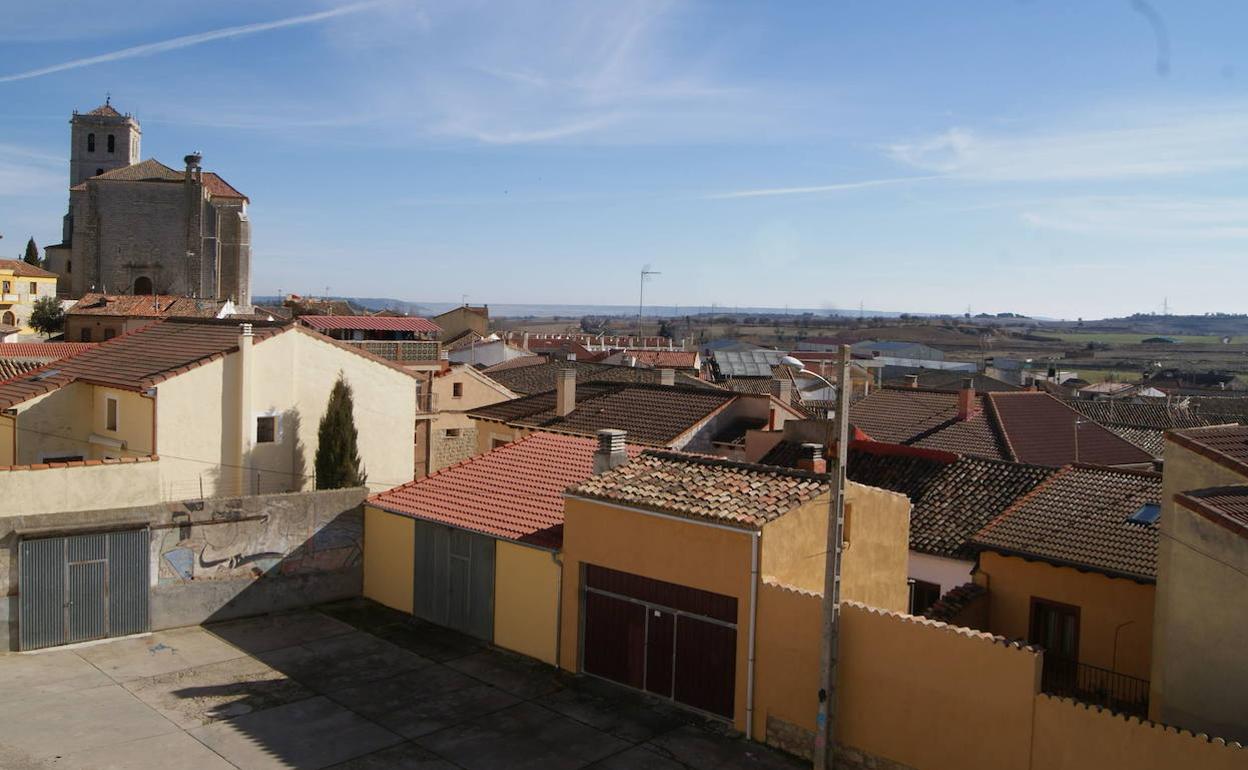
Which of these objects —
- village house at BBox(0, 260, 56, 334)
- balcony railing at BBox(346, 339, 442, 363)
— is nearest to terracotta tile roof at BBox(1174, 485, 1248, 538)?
balcony railing at BBox(346, 339, 442, 363)

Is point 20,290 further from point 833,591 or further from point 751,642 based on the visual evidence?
point 833,591

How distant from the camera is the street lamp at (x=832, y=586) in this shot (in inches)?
481

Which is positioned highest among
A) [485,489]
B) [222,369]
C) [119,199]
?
[119,199]

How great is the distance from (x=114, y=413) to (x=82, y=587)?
7.55 metres

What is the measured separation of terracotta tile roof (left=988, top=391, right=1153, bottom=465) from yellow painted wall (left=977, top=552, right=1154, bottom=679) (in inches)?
479

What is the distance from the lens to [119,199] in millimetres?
86438

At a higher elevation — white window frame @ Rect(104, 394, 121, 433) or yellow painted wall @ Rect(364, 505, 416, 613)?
white window frame @ Rect(104, 394, 121, 433)

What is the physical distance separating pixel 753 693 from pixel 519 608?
17.0ft

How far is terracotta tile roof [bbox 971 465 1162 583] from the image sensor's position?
1566 centimetres

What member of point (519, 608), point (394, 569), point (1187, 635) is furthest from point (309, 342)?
point (1187, 635)

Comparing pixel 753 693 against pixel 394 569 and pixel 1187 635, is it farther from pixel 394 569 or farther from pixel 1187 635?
pixel 394 569

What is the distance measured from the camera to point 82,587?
18.0m

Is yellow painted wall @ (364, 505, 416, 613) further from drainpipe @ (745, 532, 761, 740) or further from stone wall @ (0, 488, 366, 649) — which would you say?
drainpipe @ (745, 532, 761, 740)

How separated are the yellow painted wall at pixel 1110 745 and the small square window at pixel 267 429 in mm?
18632
